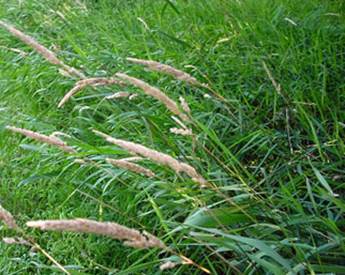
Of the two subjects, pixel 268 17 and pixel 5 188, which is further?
pixel 268 17

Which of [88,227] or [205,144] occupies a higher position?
[88,227]

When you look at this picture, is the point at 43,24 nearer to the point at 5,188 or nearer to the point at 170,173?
the point at 5,188

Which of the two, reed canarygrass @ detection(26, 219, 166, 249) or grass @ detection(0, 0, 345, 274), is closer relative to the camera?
reed canarygrass @ detection(26, 219, 166, 249)

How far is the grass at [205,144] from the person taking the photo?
1793 mm

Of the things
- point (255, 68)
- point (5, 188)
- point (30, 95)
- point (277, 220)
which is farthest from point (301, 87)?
point (30, 95)

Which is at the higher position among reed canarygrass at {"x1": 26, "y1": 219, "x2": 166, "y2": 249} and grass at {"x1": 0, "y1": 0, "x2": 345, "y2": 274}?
reed canarygrass at {"x1": 26, "y1": 219, "x2": 166, "y2": 249}

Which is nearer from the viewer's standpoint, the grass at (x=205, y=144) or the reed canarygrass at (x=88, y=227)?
the reed canarygrass at (x=88, y=227)

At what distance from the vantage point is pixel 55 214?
8.20ft

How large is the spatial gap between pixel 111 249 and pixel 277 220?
70 cm

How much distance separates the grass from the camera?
1793mm

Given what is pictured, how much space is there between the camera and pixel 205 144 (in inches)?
96.3

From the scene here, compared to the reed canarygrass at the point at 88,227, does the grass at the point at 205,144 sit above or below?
below

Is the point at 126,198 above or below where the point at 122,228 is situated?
below

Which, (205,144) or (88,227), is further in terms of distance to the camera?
(205,144)
